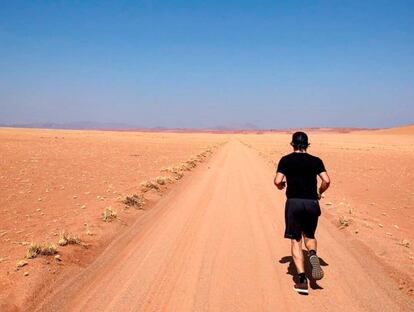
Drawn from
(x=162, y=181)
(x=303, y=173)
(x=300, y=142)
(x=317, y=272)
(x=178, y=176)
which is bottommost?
(x=178, y=176)

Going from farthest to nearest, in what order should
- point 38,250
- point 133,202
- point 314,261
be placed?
point 133,202, point 38,250, point 314,261

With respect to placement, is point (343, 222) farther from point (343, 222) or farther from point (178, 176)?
point (178, 176)

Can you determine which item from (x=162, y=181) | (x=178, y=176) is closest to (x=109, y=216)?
(x=162, y=181)

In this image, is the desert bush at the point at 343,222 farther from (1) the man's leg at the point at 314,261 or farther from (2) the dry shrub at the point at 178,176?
(2) the dry shrub at the point at 178,176

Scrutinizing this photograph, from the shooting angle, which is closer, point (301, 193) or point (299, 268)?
point (299, 268)

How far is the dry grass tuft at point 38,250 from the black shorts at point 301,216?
433 cm

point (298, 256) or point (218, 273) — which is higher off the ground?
point (298, 256)

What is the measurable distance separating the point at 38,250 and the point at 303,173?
4.95m

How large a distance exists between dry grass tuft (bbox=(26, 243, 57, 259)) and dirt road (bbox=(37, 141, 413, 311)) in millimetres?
904

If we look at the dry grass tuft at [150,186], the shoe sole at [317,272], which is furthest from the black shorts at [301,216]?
the dry grass tuft at [150,186]

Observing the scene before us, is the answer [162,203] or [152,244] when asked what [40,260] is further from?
[162,203]

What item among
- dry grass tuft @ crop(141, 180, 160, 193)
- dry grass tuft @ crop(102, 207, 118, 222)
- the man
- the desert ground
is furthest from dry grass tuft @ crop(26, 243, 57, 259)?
dry grass tuft @ crop(141, 180, 160, 193)

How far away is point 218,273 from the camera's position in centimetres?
664

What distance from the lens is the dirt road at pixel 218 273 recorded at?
564 cm
